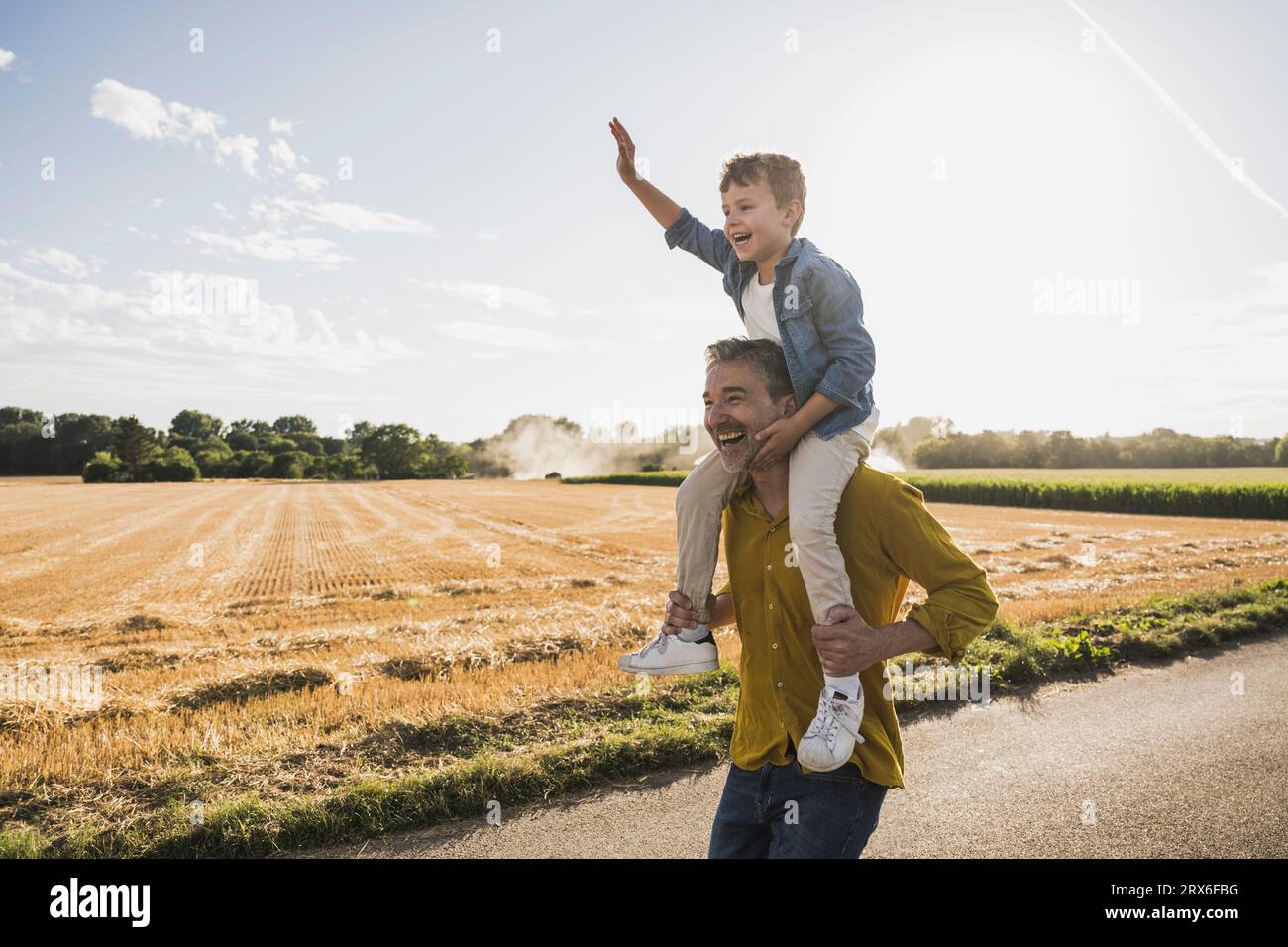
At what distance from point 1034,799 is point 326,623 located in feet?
36.2

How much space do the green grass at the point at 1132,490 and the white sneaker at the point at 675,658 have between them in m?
34.0

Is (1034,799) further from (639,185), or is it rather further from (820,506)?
(639,185)

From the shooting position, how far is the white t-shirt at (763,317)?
2.52 metres

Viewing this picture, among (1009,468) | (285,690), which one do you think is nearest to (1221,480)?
(1009,468)

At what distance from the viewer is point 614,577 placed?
1770 centimetres

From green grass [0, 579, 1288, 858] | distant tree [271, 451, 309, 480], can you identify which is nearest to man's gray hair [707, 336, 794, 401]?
green grass [0, 579, 1288, 858]

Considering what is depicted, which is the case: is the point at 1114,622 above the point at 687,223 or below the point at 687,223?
below

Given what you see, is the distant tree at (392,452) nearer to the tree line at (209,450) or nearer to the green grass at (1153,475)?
the tree line at (209,450)

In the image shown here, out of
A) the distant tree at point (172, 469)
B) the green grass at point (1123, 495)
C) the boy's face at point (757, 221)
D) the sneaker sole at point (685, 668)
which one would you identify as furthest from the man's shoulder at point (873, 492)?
the distant tree at point (172, 469)

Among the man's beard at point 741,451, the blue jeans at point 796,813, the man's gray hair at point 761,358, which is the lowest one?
the blue jeans at point 796,813

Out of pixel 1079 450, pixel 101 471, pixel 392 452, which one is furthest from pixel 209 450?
pixel 1079 450

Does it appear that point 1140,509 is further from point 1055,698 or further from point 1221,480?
point 1055,698

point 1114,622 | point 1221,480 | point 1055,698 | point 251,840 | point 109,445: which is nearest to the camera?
point 251,840
